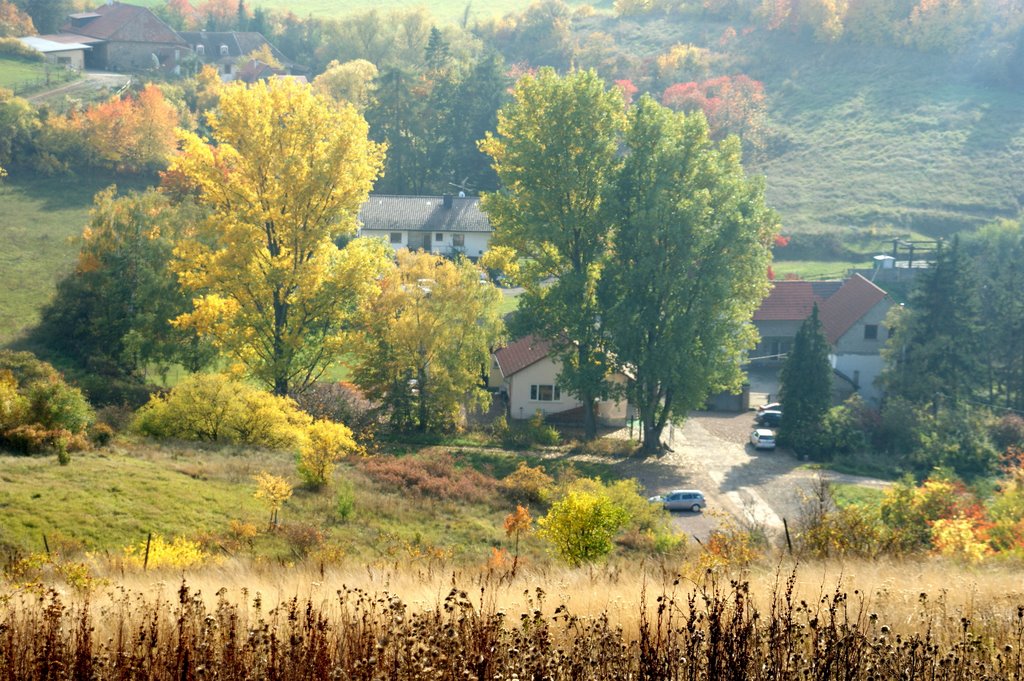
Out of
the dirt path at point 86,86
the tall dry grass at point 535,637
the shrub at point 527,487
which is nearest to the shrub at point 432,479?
the shrub at point 527,487

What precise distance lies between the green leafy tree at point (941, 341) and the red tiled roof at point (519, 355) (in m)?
14.0

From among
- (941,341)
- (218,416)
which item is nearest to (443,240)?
(941,341)

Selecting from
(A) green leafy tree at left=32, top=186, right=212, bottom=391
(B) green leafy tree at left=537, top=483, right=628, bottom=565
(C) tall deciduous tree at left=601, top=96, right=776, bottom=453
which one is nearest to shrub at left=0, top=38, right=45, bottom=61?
(A) green leafy tree at left=32, top=186, right=212, bottom=391

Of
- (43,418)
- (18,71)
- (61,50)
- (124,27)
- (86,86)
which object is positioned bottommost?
(43,418)

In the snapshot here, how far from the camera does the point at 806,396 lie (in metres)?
38.8

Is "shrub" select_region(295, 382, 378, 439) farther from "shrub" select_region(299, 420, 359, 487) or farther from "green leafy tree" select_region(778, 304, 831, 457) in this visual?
"green leafy tree" select_region(778, 304, 831, 457)

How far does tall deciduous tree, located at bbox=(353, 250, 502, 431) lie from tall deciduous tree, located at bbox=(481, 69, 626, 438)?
2.45 metres

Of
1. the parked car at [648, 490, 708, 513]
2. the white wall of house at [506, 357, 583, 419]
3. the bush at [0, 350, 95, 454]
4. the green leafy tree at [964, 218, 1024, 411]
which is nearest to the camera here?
the bush at [0, 350, 95, 454]

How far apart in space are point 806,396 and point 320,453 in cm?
2095

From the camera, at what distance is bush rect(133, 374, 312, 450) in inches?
1120

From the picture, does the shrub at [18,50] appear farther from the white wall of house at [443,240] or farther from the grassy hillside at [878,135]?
the grassy hillside at [878,135]

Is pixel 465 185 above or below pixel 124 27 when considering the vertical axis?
below

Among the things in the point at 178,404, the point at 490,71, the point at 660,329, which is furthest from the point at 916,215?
the point at 178,404

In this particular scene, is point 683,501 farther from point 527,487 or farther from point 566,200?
point 566,200
